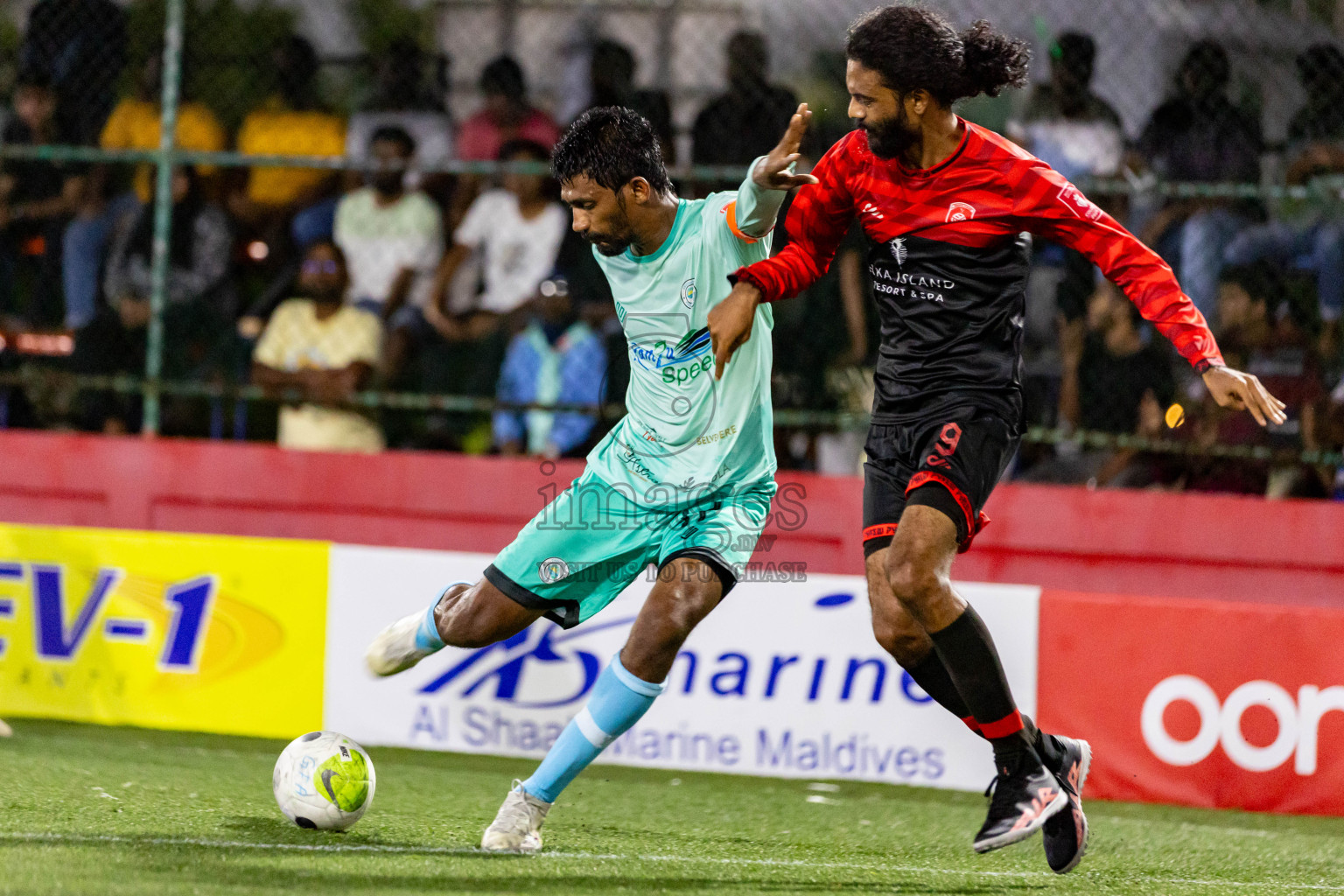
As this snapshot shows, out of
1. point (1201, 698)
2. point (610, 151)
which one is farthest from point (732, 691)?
point (610, 151)

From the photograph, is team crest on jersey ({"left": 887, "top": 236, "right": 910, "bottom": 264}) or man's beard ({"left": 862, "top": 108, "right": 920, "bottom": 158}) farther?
team crest on jersey ({"left": 887, "top": 236, "right": 910, "bottom": 264})

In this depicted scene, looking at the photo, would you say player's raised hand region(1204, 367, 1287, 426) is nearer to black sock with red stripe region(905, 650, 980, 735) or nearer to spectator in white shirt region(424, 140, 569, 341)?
black sock with red stripe region(905, 650, 980, 735)

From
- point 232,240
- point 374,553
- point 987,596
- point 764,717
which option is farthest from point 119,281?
point 987,596

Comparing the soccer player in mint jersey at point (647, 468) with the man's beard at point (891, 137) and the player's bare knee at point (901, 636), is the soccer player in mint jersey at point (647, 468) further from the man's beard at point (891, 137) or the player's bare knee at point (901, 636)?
the player's bare knee at point (901, 636)

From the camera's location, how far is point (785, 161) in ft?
12.9

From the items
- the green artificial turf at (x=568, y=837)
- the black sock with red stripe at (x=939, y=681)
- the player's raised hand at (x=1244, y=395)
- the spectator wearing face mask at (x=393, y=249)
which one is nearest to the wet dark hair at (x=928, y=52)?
the player's raised hand at (x=1244, y=395)

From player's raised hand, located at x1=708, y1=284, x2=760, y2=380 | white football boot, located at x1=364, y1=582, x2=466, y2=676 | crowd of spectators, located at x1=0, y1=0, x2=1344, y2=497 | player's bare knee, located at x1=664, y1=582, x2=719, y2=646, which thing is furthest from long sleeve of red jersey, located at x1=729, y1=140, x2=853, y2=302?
crowd of spectators, located at x1=0, y1=0, x2=1344, y2=497

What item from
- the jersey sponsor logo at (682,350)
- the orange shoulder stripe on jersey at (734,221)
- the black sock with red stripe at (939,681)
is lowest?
the black sock with red stripe at (939,681)

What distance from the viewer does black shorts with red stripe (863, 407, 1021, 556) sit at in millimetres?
3986

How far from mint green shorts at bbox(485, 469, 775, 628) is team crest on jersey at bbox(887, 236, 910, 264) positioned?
2.35 ft

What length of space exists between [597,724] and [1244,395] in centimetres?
182

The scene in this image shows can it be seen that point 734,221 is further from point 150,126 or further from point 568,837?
point 150,126

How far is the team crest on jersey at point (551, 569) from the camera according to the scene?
428 cm

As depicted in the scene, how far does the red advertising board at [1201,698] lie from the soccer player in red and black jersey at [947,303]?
5.32 feet
